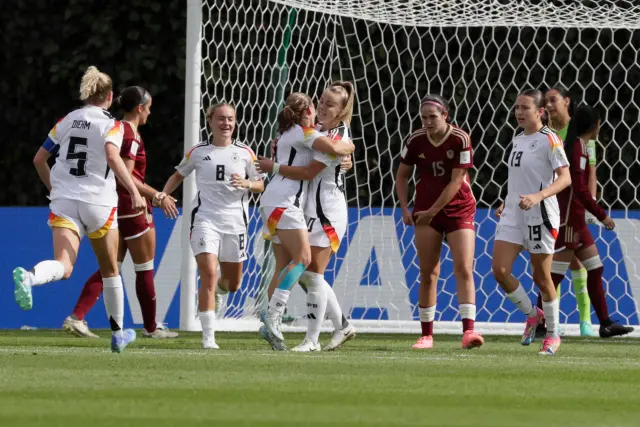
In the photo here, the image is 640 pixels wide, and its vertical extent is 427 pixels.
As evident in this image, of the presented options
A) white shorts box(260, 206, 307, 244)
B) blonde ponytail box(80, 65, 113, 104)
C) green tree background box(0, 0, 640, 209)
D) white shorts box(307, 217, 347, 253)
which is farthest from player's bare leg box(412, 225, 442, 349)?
green tree background box(0, 0, 640, 209)

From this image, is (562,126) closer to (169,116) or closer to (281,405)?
(169,116)

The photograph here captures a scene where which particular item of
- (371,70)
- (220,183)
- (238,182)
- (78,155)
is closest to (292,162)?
(238,182)

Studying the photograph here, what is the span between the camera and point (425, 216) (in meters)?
9.05

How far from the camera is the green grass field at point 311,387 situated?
5.00 metres

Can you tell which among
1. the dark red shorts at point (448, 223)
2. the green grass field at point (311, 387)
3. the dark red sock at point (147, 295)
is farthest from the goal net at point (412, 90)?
the green grass field at point (311, 387)

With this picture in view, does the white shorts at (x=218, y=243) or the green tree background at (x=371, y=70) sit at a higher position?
the green tree background at (x=371, y=70)

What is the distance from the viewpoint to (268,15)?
1223cm

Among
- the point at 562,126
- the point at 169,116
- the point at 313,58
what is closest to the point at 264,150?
the point at 313,58

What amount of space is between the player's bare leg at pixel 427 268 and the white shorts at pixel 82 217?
2202mm

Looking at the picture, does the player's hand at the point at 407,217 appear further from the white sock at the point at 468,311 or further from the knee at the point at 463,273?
the white sock at the point at 468,311

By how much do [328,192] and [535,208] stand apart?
4.21 ft

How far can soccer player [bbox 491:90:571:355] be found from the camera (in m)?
8.70

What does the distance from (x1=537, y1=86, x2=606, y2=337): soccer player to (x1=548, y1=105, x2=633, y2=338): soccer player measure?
11 cm

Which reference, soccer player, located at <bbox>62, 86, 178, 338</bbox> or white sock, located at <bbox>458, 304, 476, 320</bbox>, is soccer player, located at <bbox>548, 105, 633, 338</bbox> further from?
soccer player, located at <bbox>62, 86, 178, 338</bbox>
